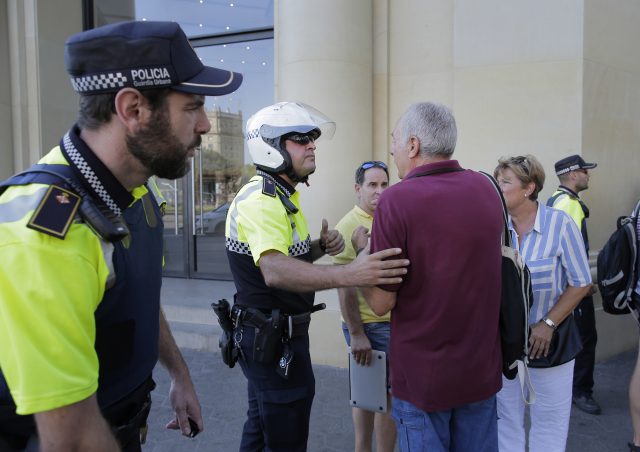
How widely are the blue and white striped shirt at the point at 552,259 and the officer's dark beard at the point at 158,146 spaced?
1975mm

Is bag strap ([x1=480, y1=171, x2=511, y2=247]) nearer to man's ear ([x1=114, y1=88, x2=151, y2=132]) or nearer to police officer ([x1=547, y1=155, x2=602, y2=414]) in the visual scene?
man's ear ([x1=114, y1=88, x2=151, y2=132])

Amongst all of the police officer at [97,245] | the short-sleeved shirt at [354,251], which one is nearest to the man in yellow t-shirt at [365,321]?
the short-sleeved shirt at [354,251]

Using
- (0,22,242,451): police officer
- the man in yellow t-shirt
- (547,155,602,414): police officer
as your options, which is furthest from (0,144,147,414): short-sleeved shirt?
(547,155,602,414): police officer

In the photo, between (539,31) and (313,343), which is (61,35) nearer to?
(313,343)

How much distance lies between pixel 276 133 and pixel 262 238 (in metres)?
0.64

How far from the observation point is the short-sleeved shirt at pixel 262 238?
7.64 feet

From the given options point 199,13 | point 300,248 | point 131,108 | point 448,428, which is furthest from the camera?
point 199,13

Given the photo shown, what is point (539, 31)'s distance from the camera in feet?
16.5

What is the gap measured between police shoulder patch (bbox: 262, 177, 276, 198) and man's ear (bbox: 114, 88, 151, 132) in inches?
44.0

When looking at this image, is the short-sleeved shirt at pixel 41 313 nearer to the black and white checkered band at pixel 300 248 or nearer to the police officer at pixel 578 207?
the black and white checkered band at pixel 300 248

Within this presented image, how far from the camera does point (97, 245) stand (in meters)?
1.22

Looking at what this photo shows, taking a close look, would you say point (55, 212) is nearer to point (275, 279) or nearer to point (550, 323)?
point (275, 279)

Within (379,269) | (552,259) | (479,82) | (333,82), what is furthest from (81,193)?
(479,82)

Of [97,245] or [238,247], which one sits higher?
[97,245]
